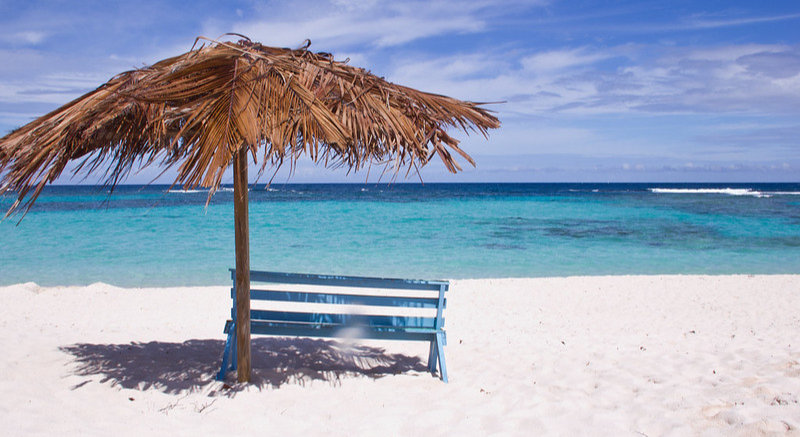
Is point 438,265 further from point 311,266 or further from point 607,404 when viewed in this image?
point 607,404

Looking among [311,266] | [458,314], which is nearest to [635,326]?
[458,314]

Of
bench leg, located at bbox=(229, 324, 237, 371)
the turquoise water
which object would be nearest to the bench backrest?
bench leg, located at bbox=(229, 324, 237, 371)

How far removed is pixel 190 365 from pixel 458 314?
12.4 feet

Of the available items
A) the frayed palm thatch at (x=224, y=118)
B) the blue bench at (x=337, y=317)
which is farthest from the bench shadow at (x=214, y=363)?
the frayed palm thatch at (x=224, y=118)

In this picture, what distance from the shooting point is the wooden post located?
3475 millimetres

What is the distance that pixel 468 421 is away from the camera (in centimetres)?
322

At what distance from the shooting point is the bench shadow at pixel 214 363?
390 centimetres

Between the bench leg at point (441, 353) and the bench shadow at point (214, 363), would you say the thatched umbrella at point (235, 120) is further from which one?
the bench leg at point (441, 353)

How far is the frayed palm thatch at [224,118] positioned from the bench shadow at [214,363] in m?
1.53

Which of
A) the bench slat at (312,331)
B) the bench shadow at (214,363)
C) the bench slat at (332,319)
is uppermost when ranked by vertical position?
the bench slat at (332,319)

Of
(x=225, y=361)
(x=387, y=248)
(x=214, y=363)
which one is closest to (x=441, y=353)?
(x=225, y=361)

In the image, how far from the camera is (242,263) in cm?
359

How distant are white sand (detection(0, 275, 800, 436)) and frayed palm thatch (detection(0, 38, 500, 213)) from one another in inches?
55.3

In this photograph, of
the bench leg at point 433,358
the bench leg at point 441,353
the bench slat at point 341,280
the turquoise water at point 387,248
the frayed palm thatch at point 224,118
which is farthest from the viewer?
the turquoise water at point 387,248
